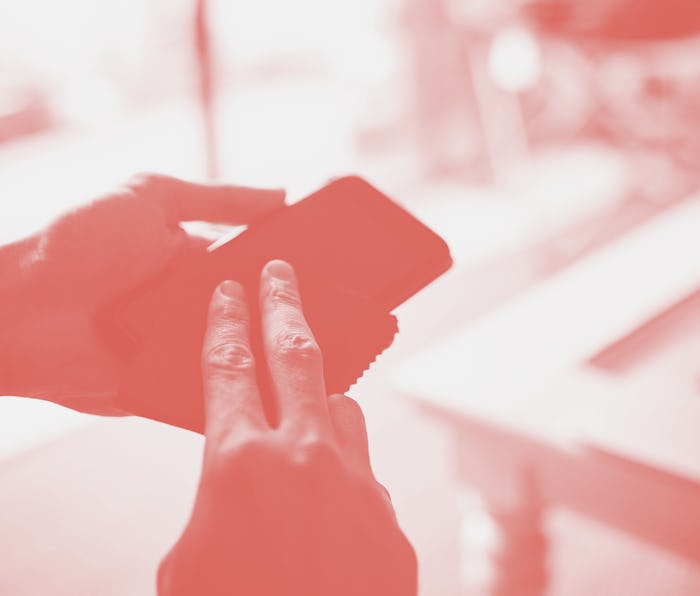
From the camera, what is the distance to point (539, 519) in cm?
103

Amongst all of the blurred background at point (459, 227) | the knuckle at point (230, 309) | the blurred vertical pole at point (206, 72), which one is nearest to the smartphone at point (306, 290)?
the knuckle at point (230, 309)

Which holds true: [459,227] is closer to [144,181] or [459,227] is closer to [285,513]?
[144,181]

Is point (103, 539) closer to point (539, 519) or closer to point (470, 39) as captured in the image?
point (539, 519)

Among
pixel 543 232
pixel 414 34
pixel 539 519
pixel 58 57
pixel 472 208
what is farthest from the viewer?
pixel 58 57

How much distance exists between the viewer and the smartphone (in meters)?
0.66

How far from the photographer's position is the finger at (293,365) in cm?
51

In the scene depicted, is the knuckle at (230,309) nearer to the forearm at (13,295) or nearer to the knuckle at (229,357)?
the knuckle at (229,357)

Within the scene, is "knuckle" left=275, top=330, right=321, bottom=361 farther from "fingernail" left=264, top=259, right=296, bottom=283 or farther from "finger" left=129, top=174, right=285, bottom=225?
"finger" left=129, top=174, right=285, bottom=225

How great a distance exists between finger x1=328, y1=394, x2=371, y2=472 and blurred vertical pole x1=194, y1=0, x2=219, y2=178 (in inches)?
70.5

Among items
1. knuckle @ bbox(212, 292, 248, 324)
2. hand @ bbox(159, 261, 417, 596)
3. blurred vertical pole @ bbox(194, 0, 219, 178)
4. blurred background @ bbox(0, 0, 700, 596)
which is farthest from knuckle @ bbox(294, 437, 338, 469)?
blurred vertical pole @ bbox(194, 0, 219, 178)

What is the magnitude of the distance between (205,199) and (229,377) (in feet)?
1.40

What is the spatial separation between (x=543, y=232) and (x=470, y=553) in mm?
1738

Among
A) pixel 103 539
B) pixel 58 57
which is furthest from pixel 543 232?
pixel 58 57

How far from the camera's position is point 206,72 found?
226 centimetres
